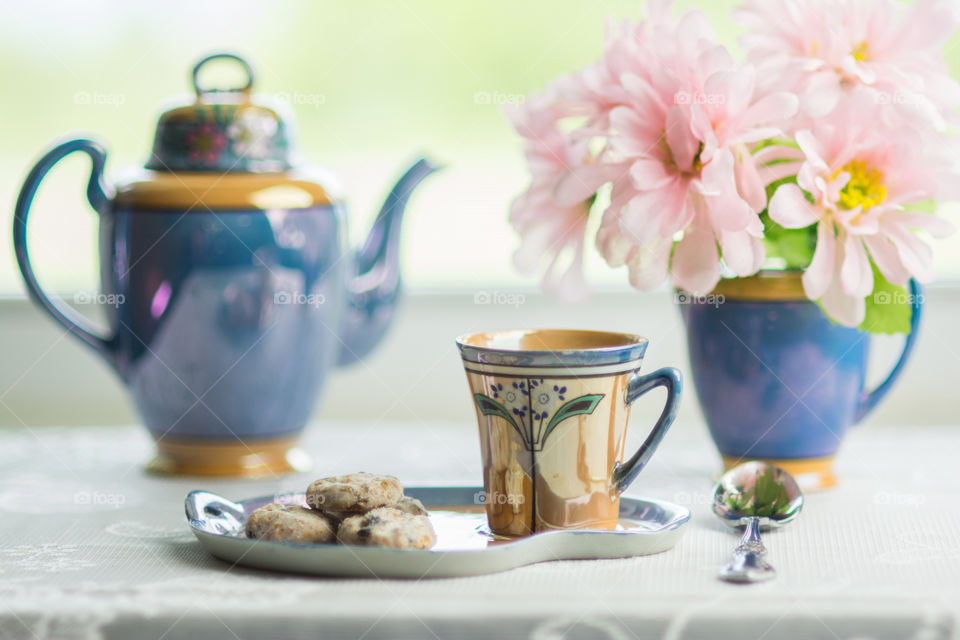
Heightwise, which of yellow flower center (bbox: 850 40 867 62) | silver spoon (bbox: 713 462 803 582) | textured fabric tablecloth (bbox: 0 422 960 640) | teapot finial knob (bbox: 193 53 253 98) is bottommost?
textured fabric tablecloth (bbox: 0 422 960 640)

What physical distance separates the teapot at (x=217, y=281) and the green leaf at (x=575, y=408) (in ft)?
1.09

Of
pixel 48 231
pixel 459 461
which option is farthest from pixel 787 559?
pixel 48 231

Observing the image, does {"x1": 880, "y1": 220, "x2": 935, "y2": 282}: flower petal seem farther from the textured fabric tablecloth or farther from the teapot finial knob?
the teapot finial knob

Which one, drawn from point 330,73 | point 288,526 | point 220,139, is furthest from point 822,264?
point 330,73

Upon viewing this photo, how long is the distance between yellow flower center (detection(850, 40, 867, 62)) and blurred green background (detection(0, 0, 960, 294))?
0.62 meters

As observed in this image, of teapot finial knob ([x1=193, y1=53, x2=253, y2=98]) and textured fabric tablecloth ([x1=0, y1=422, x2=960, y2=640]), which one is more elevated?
teapot finial knob ([x1=193, y1=53, x2=253, y2=98])

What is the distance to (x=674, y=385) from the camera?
59 cm

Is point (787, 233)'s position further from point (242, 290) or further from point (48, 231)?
point (48, 231)

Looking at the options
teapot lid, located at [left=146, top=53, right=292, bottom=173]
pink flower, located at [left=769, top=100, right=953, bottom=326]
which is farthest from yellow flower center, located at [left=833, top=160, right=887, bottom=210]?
teapot lid, located at [left=146, top=53, right=292, bottom=173]

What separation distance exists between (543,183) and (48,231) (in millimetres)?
909

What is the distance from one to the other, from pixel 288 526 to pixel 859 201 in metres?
0.41

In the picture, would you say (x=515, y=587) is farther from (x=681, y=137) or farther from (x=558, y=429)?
(x=681, y=137)

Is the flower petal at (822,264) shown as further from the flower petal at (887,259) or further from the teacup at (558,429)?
the teacup at (558,429)

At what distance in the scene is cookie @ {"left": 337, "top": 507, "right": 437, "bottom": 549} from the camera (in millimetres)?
512
